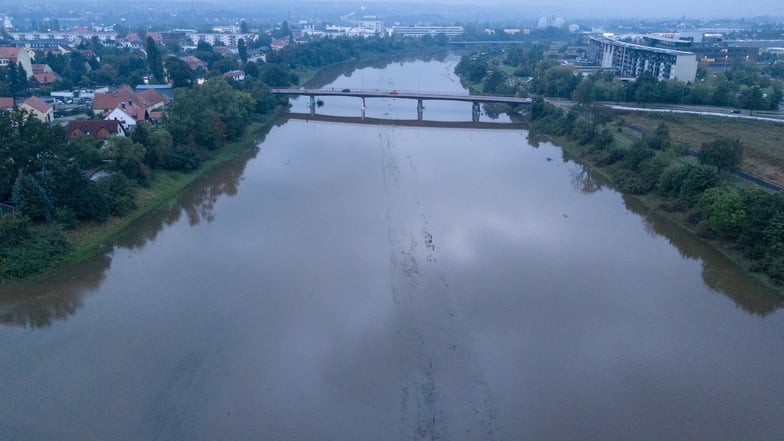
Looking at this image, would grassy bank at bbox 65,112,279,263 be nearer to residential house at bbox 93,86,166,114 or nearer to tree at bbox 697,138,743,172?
residential house at bbox 93,86,166,114

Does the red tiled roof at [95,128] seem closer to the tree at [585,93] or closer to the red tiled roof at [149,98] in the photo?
the red tiled roof at [149,98]

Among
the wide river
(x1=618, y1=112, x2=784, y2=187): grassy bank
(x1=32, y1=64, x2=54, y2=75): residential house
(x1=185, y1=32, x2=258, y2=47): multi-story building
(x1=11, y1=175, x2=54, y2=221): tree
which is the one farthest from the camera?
(x1=185, y1=32, x2=258, y2=47): multi-story building

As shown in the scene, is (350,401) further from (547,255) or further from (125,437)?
(547,255)

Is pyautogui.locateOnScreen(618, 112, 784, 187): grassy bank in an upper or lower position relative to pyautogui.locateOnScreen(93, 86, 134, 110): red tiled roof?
lower

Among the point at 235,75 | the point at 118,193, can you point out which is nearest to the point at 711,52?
the point at 235,75

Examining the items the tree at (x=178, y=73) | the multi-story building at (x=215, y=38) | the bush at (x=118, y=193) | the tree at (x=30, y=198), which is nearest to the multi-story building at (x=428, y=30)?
the multi-story building at (x=215, y=38)

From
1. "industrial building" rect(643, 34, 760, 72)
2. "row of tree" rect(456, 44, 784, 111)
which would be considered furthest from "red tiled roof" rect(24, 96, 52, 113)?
"industrial building" rect(643, 34, 760, 72)
